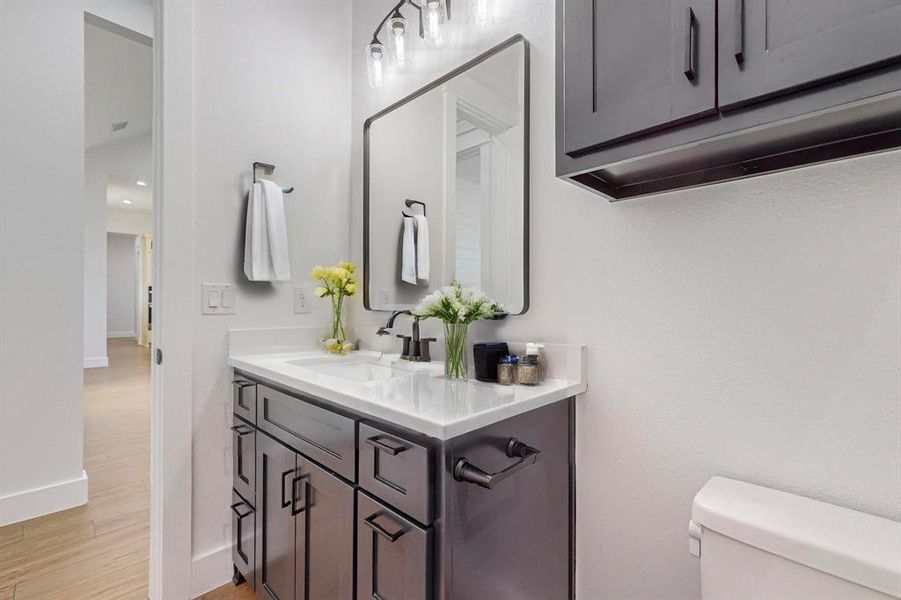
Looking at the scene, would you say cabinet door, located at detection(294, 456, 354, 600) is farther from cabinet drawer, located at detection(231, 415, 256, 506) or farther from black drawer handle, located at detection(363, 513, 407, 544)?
cabinet drawer, located at detection(231, 415, 256, 506)

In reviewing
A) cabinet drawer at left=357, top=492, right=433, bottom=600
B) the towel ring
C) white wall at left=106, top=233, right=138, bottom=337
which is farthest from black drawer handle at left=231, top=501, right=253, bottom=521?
white wall at left=106, top=233, right=138, bottom=337

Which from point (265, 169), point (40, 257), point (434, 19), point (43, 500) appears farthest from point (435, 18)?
point (43, 500)

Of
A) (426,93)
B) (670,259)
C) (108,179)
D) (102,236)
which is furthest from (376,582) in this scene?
(108,179)

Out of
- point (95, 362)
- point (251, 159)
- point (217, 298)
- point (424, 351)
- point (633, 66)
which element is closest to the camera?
point (633, 66)

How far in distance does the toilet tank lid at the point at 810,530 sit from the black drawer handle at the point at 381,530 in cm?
60

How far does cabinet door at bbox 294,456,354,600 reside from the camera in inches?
42.4

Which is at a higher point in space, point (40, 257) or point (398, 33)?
point (398, 33)

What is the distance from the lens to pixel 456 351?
1.33 meters

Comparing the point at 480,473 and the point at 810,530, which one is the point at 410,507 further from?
the point at 810,530

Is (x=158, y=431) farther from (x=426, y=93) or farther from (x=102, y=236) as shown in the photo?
(x=102, y=236)

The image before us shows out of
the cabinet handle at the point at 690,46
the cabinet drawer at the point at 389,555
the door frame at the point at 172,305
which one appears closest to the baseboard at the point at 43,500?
the door frame at the point at 172,305

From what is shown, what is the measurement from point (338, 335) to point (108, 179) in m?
6.46

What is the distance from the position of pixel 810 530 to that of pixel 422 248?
1.39m

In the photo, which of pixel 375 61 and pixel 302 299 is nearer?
pixel 375 61
